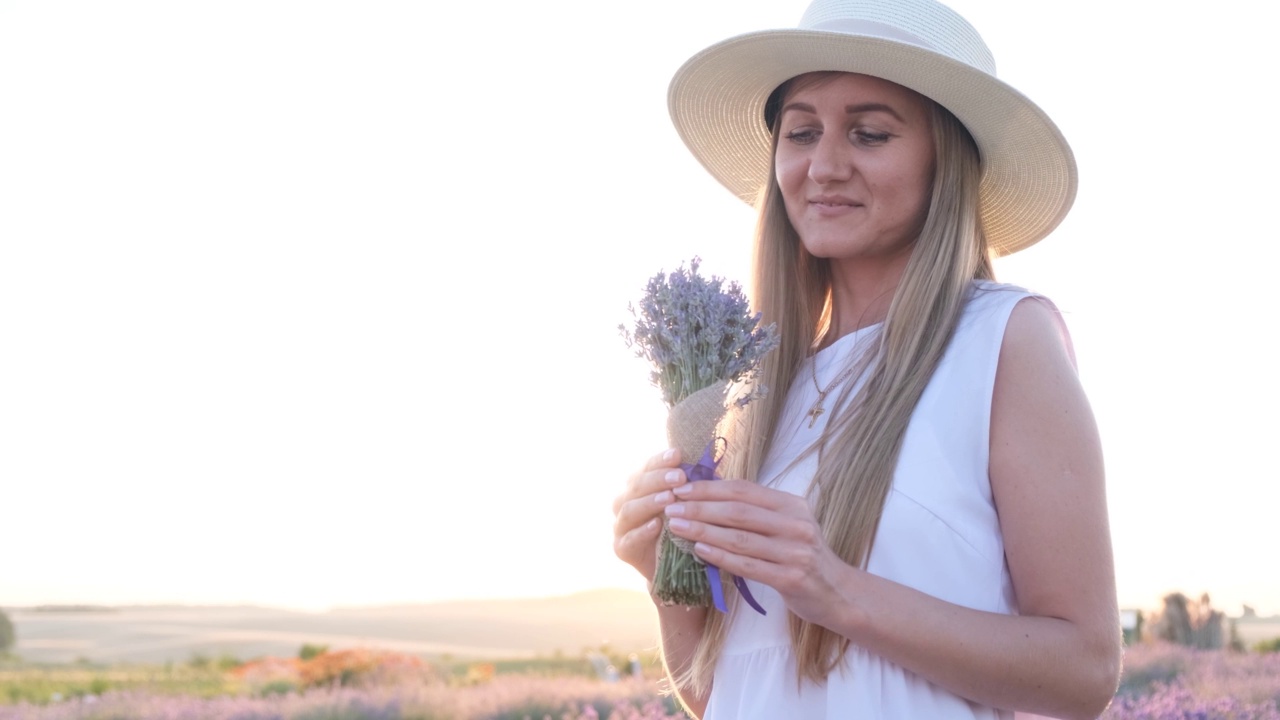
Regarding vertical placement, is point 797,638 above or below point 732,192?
below

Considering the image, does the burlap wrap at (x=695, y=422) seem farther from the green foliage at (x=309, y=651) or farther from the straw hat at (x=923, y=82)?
the green foliage at (x=309, y=651)

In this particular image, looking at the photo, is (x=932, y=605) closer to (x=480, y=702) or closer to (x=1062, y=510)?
(x=1062, y=510)

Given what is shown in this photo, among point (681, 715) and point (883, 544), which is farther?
point (681, 715)

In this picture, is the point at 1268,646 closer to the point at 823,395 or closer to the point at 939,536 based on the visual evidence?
the point at 823,395

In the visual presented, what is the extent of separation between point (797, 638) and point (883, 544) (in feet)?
0.86

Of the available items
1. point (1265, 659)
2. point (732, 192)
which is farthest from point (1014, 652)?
point (1265, 659)

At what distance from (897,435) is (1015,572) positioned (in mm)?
336

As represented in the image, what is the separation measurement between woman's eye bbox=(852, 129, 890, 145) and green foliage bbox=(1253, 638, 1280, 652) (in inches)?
276

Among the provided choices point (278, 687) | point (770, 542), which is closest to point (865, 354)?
point (770, 542)

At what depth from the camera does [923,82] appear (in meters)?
2.64

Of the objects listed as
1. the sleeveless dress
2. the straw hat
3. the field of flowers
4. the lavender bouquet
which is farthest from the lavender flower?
the field of flowers

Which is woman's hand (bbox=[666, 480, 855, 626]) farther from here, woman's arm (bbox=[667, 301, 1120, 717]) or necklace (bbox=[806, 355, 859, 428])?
necklace (bbox=[806, 355, 859, 428])

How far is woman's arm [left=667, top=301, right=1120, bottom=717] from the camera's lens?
2.07 metres

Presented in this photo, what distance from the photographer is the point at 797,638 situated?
239 cm
